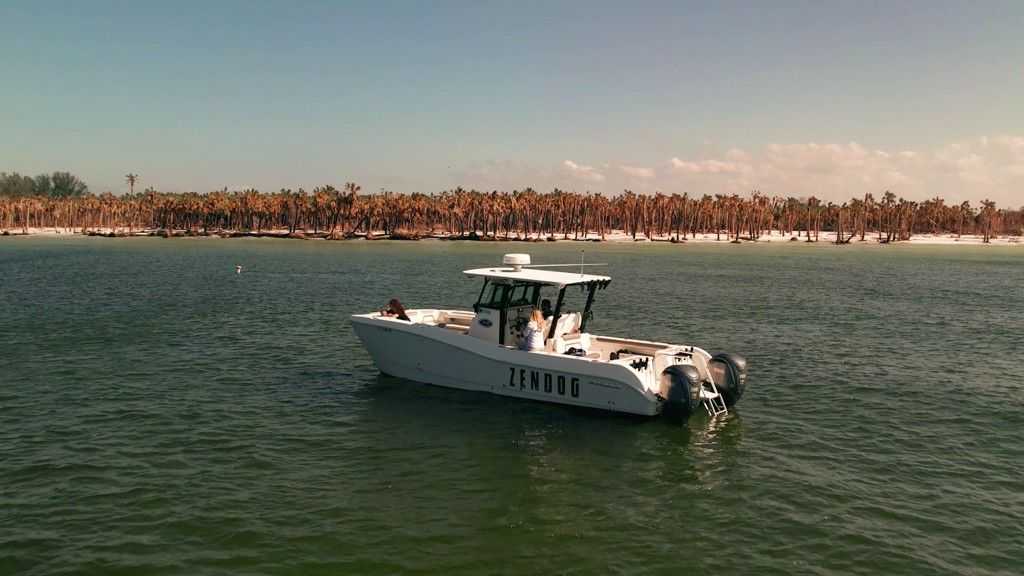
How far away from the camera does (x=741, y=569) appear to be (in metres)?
10.0

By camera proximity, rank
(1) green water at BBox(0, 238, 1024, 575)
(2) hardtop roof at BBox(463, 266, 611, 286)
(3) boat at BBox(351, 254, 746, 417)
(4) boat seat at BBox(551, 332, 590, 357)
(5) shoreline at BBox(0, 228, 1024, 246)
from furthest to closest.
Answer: (5) shoreline at BBox(0, 228, 1024, 246), (4) boat seat at BBox(551, 332, 590, 357), (2) hardtop roof at BBox(463, 266, 611, 286), (3) boat at BBox(351, 254, 746, 417), (1) green water at BBox(0, 238, 1024, 575)

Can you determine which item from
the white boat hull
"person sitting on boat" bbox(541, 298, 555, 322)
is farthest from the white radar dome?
the white boat hull

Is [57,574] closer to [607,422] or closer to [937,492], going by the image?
[607,422]

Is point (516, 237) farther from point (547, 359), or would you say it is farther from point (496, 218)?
point (547, 359)

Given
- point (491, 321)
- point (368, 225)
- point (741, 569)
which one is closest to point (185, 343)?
point (491, 321)

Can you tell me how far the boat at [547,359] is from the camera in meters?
16.5

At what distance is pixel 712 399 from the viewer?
17484 mm

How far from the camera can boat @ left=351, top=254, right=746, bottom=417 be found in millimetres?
16516

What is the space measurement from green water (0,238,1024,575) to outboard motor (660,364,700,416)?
27.1 inches

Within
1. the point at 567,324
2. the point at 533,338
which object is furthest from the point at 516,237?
the point at 533,338

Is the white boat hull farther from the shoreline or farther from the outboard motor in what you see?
the shoreline

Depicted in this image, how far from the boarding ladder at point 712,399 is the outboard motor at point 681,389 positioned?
91 cm

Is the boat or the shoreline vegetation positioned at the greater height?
the shoreline vegetation

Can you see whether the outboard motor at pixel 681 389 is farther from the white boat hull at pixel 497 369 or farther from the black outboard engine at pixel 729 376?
the black outboard engine at pixel 729 376
